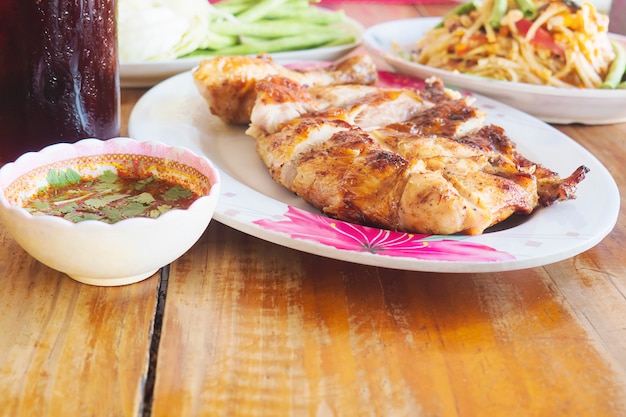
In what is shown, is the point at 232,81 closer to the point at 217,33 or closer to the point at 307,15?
the point at 217,33

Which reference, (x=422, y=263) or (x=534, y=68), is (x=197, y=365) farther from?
(x=534, y=68)

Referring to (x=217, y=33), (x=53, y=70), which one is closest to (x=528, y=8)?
(x=217, y=33)

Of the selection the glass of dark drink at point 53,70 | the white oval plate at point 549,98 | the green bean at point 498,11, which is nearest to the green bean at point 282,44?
the white oval plate at point 549,98

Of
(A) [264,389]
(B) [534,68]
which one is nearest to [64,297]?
(A) [264,389]

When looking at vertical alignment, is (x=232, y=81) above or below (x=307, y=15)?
above

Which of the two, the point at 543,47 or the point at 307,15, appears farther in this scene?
the point at 307,15

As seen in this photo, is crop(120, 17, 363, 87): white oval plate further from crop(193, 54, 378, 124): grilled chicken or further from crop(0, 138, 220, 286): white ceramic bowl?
crop(0, 138, 220, 286): white ceramic bowl

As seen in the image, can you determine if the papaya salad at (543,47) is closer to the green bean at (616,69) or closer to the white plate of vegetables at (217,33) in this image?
the green bean at (616,69)

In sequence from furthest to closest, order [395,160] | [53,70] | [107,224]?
[53,70] < [395,160] < [107,224]
